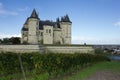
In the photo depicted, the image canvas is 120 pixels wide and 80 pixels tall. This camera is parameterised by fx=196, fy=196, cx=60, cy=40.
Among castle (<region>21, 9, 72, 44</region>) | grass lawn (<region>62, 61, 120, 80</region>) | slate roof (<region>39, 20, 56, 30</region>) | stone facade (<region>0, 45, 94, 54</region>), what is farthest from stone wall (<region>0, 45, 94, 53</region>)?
grass lawn (<region>62, 61, 120, 80</region>)

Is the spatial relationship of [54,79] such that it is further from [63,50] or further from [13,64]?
[63,50]

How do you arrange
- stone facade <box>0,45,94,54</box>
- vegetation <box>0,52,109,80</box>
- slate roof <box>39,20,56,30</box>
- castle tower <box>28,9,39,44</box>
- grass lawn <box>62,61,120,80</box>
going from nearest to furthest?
vegetation <box>0,52,109,80</box>, grass lawn <box>62,61,120,80</box>, stone facade <box>0,45,94,54</box>, castle tower <box>28,9,39,44</box>, slate roof <box>39,20,56,30</box>

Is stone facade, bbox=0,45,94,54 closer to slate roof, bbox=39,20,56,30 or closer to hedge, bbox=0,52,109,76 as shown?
slate roof, bbox=39,20,56,30

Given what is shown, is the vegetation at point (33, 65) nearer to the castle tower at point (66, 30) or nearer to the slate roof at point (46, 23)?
the slate roof at point (46, 23)

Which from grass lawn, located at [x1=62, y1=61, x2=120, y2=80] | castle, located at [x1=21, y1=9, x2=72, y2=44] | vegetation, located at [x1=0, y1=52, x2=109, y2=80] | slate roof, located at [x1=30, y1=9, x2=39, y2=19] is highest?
slate roof, located at [x1=30, y1=9, x2=39, y2=19]

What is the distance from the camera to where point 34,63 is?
14.6 metres

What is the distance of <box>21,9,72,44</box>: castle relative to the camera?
6612 cm

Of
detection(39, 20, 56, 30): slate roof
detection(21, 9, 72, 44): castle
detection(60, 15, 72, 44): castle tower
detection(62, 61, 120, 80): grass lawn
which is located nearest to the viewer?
detection(62, 61, 120, 80): grass lawn

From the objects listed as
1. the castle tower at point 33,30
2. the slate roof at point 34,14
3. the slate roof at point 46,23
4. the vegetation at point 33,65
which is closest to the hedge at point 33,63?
the vegetation at point 33,65

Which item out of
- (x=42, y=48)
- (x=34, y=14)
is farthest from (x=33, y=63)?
(x=34, y=14)

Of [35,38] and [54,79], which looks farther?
[35,38]

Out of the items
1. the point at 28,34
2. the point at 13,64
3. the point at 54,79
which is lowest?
the point at 54,79

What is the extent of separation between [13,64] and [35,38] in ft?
173

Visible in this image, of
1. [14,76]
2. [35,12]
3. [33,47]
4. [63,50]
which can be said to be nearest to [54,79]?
[14,76]
